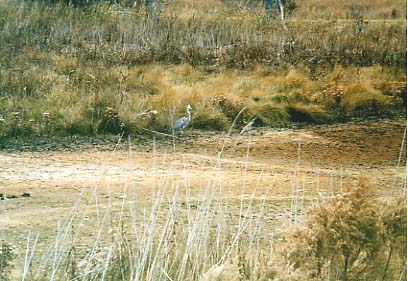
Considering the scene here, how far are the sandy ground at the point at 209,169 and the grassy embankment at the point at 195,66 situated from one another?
154 millimetres

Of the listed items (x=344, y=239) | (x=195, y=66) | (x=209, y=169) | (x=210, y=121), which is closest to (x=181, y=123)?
(x=210, y=121)

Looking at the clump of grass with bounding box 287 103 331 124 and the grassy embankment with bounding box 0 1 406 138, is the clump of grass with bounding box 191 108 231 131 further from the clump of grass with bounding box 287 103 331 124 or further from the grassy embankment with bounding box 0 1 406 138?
the clump of grass with bounding box 287 103 331 124

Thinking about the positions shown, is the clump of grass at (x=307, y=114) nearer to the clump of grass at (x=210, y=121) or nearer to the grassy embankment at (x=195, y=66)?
the grassy embankment at (x=195, y=66)

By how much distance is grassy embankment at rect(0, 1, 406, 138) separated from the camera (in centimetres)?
335

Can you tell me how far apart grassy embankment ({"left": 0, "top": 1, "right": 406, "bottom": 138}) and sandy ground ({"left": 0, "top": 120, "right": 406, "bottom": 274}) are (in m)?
0.15

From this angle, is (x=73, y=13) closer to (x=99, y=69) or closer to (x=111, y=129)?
(x=99, y=69)

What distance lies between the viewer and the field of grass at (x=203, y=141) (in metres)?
1.42

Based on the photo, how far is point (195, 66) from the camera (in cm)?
398

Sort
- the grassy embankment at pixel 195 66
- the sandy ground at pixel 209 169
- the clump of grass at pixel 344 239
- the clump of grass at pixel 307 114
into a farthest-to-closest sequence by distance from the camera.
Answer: the clump of grass at pixel 307 114 < the grassy embankment at pixel 195 66 < the sandy ground at pixel 209 169 < the clump of grass at pixel 344 239

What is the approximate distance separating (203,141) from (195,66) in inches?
35.7

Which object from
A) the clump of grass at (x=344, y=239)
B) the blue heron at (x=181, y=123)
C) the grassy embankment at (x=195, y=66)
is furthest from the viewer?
the grassy embankment at (x=195, y=66)

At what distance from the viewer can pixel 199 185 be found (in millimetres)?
2414

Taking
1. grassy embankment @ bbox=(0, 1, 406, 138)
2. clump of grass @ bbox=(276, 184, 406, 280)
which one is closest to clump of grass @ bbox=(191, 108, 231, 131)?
grassy embankment @ bbox=(0, 1, 406, 138)

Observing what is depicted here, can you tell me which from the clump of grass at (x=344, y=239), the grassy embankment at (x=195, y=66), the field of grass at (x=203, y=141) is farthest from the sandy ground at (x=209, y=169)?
the clump of grass at (x=344, y=239)
